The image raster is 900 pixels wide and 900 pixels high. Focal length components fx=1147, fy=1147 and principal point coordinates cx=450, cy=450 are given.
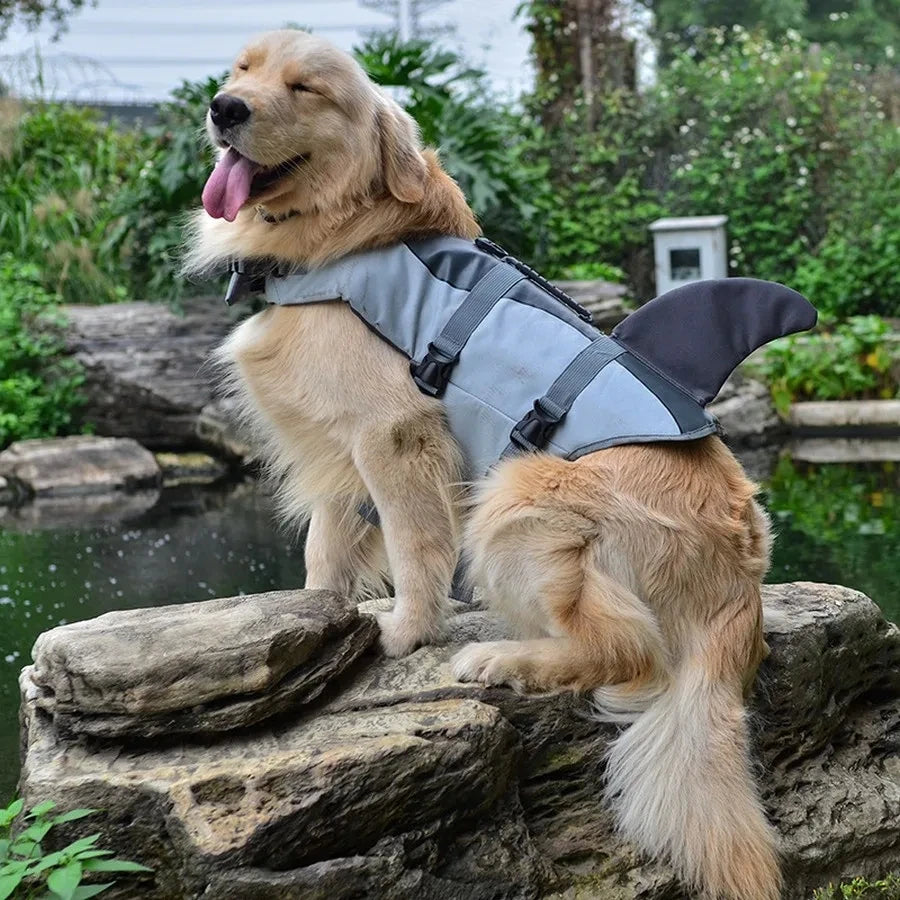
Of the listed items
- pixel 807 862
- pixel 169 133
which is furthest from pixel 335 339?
pixel 169 133

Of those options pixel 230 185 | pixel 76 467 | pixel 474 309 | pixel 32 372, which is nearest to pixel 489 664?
pixel 474 309

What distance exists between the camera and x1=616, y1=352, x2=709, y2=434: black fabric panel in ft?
8.91

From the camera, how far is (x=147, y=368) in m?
9.62

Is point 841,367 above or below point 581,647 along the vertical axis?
above

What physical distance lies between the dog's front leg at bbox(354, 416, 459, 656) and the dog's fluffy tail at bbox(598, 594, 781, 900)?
603 millimetres

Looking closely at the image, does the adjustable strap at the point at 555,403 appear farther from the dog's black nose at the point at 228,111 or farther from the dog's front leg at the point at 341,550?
the dog's black nose at the point at 228,111

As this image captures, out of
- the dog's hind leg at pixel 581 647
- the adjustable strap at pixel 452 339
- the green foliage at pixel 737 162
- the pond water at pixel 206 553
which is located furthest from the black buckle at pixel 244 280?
the green foliage at pixel 737 162

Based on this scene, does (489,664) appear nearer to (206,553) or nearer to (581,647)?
(581,647)

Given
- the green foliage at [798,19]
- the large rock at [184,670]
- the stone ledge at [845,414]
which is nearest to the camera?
the large rock at [184,670]

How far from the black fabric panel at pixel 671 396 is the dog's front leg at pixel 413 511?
500 mm

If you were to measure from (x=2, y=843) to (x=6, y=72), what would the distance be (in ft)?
43.6

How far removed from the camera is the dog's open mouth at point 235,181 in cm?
286

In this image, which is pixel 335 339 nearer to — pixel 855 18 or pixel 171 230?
pixel 171 230

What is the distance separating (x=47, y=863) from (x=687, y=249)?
11986mm
